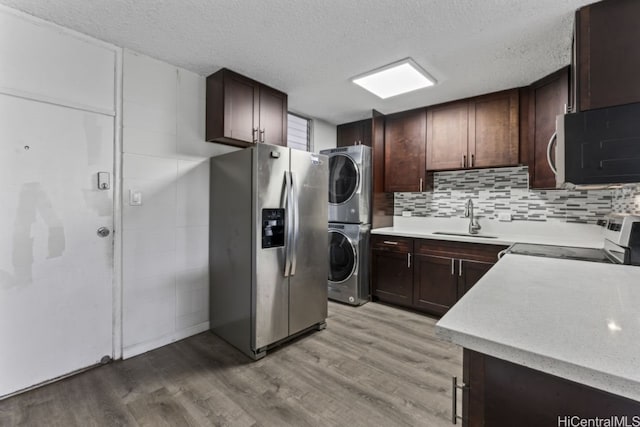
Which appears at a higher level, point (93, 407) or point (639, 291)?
point (639, 291)

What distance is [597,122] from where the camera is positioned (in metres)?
1.33

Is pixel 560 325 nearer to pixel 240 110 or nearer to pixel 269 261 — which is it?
pixel 269 261

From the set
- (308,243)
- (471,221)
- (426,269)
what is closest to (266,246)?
(308,243)

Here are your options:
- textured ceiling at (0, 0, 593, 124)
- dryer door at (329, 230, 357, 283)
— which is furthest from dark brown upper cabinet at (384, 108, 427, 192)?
dryer door at (329, 230, 357, 283)

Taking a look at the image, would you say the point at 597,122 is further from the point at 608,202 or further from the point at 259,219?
the point at 259,219

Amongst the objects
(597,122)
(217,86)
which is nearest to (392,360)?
(597,122)

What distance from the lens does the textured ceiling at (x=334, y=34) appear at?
5.55 feet

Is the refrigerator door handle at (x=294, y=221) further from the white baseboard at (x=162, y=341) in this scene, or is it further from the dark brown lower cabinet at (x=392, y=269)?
the dark brown lower cabinet at (x=392, y=269)

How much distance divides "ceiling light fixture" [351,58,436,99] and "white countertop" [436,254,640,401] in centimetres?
185

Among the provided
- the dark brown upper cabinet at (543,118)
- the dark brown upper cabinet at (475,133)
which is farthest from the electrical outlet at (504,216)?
the dark brown upper cabinet at (475,133)

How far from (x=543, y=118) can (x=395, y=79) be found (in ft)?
4.53

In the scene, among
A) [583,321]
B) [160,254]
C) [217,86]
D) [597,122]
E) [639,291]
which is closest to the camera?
[583,321]

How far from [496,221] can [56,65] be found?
13.2ft

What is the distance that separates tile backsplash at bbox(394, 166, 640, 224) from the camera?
2625 millimetres
